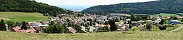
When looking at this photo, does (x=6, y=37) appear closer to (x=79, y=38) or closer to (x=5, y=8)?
(x=79, y=38)

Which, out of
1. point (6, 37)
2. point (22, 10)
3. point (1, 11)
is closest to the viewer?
point (6, 37)

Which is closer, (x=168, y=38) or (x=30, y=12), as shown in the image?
(x=168, y=38)

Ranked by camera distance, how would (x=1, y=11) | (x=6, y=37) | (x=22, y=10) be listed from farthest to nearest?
(x=22, y=10) → (x=1, y=11) → (x=6, y=37)

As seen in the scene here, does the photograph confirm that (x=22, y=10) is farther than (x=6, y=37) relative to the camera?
Yes

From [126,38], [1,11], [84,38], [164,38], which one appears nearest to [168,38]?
[164,38]

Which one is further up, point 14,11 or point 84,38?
point 84,38

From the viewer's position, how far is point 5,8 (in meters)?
190

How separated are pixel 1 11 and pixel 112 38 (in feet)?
550

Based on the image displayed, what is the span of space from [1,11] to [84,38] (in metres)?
168

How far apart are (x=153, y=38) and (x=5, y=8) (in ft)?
570

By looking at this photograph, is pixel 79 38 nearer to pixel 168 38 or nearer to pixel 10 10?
pixel 168 38

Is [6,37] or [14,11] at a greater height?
[6,37]

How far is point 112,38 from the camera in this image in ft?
76.8

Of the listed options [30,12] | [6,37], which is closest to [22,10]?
[30,12]
